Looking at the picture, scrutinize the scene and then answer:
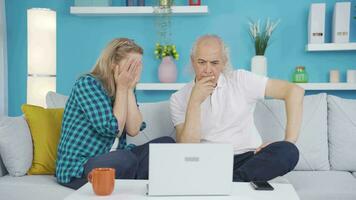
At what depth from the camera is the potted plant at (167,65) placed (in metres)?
3.44

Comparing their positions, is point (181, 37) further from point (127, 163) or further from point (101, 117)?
point (127, 163)

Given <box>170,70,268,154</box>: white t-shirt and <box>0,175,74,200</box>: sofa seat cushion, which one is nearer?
<box>0,175,74,200</box>: sofa seat cushion

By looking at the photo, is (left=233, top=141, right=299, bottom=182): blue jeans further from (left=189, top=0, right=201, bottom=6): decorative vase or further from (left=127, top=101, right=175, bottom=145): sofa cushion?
(left=189, top=0, right=201, bottom=6): decorative vase

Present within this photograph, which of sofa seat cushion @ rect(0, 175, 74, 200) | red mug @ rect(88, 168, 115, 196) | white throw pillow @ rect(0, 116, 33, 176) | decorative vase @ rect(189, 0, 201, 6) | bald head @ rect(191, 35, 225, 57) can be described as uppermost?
decorative vase @ rect(189, 0, 201, 6)

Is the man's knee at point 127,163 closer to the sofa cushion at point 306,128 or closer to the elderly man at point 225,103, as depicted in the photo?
the elderly man at point 225,103

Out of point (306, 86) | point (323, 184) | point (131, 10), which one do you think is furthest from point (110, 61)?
point (306, 86)

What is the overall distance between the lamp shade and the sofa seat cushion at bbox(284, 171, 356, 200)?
69.7 inches

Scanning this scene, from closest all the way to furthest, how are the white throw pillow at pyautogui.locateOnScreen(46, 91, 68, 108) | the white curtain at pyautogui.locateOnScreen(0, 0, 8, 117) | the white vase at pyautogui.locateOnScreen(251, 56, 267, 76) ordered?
the white throw pillow at pyautogui.locateOnScreen(46, 91, 68, 108) < the white vase at pyautogui.locateOnScreen(251, 56, 267, 76) < the white curtain at pyautogui.locateOnScreen(0, 0, 8, 117)

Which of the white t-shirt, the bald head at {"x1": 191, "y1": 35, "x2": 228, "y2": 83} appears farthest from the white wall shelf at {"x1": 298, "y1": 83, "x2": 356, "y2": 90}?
the bald head at {"x1": 191, "y1": 35, "x2": 228, "y2": 83}

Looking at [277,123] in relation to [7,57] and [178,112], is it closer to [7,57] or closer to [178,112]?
[178,112]

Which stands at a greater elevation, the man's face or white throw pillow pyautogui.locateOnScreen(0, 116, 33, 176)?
the man's face

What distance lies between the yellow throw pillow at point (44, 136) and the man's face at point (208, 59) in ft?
2.46

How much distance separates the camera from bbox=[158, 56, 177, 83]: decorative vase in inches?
135

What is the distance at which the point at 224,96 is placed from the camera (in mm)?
2346
